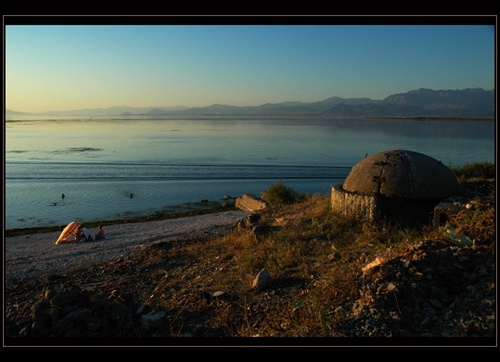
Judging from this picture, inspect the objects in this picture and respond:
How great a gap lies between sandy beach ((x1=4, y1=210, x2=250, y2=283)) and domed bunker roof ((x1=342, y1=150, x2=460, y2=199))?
6.41 m

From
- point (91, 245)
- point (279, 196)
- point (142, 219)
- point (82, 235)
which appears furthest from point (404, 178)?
point (142, 219)

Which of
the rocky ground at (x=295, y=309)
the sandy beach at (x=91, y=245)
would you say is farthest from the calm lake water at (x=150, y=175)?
the rocky ground at (x=295, y=309)

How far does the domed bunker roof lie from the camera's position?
30.4 feet

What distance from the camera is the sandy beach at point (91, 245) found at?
11625 millimetres

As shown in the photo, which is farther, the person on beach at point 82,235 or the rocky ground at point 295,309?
the person on beach at point 82,235

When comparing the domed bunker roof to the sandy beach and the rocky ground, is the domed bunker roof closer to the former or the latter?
the rocky ground

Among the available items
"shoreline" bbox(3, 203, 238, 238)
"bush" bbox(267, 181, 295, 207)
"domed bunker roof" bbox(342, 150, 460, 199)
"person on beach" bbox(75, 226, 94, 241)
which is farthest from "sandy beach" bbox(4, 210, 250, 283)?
"domed bunker roof" bbox(342, 150, 460, 199)

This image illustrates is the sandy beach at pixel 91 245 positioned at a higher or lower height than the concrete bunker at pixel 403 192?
lower

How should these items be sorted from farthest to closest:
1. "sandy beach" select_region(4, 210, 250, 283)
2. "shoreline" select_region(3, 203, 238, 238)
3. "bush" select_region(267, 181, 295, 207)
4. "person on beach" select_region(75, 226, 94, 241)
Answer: "bush" select_region(267, 181, 295, 207), "shoreline" select_region(3, 203, 238, 238), "person on beach" select_region(75, 226, 94, 241), "sandy beach" select_region(4, 210, 250, 283)

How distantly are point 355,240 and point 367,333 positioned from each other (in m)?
4.23

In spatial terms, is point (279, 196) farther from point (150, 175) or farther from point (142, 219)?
point (150, 175)

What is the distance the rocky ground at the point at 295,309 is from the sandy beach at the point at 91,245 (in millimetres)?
3634

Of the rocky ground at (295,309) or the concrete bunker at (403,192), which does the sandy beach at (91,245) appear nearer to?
the rocky ground at (295,309)

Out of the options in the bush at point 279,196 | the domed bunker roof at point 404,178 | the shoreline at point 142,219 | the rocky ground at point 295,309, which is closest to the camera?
the rocky ground at point 295,309
